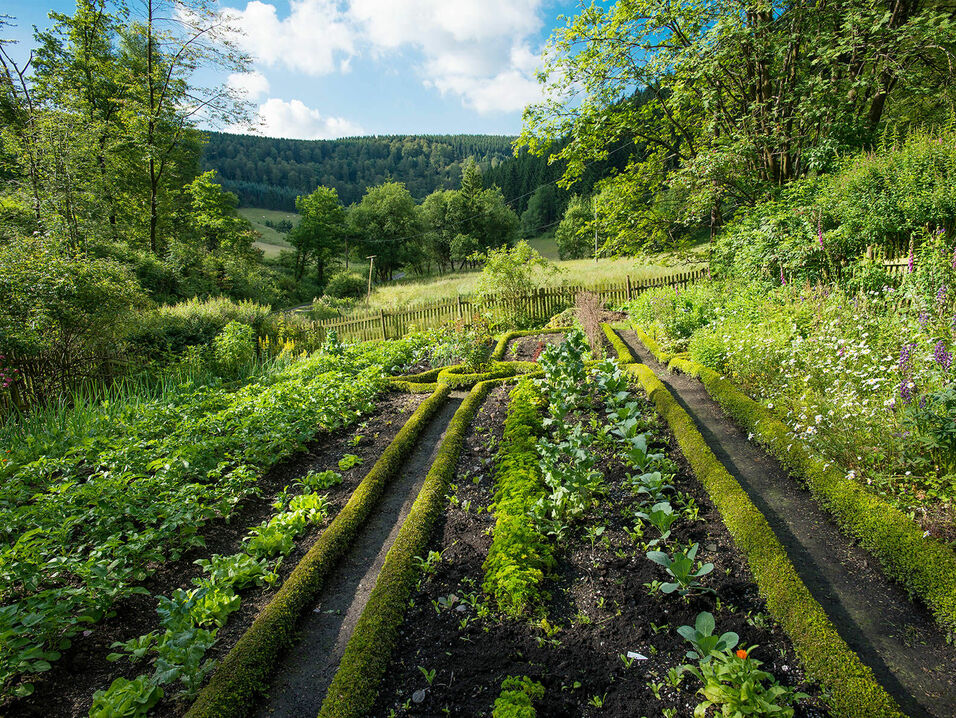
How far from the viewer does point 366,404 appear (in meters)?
6.57

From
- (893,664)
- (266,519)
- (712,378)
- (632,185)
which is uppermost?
(632,185)

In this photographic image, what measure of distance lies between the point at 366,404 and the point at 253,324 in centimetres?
929

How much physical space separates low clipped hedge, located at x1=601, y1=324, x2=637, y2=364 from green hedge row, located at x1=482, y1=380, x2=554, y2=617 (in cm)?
313

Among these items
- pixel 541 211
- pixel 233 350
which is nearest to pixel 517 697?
pixel 233 350

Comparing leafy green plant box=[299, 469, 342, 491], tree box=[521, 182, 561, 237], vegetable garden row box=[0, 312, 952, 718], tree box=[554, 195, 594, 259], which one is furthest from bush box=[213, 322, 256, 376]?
tree box=[521, 182, 561, 237]

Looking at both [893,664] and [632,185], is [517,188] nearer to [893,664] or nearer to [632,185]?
[632,185]

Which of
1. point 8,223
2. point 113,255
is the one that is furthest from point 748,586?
point 113,255

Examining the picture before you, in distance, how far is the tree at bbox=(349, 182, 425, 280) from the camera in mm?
44656

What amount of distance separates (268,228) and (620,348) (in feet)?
228

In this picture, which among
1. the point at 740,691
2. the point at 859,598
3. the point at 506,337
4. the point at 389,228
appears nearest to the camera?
the point at 740,691

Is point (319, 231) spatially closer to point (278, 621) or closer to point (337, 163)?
point (278, 621)

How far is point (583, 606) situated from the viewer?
102 inches

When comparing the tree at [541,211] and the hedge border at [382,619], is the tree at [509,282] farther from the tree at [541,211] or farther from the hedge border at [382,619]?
the tree at [541,211]

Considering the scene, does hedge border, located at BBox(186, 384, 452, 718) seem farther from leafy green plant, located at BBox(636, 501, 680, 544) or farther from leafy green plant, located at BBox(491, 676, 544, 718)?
leafy green plant, located at BBox(636, 501, 680, 544)
